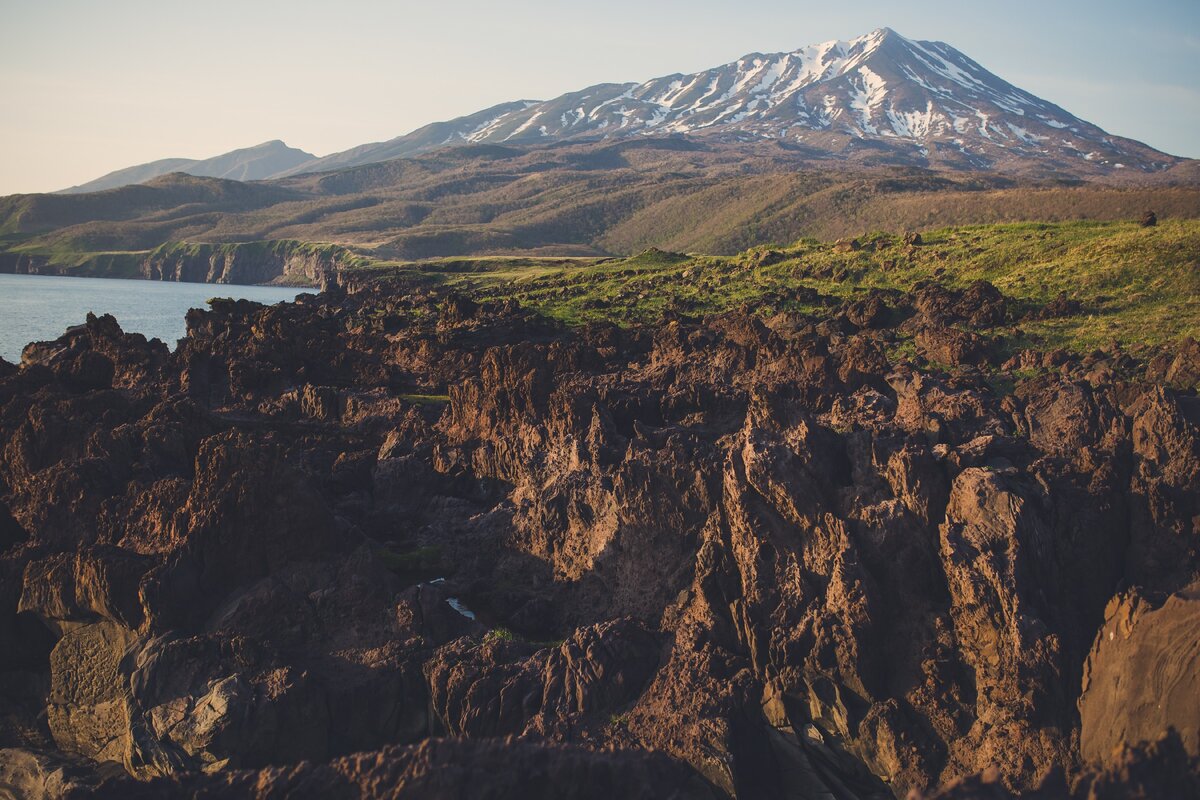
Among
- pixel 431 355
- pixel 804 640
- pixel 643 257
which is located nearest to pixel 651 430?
pixel 804 640

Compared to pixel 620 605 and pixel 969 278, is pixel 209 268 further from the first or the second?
pixel 620 605

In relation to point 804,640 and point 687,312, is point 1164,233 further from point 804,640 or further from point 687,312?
point 804,640

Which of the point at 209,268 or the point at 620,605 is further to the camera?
the point at 209,268

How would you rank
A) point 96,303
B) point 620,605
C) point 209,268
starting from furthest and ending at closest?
point 209,268, point 96,303, point 620,605

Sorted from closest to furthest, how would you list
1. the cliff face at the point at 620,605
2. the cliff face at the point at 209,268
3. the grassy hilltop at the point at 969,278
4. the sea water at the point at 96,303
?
the cliff face at the point at 620,605 → the grassy hilltop at the point at 969,278 → the sea water at the point at 96,303 → the cliff face at the point at 209,268

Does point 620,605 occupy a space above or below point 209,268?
below

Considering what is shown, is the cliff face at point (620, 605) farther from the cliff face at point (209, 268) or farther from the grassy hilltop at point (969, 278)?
the cliff face at point (209, 268)

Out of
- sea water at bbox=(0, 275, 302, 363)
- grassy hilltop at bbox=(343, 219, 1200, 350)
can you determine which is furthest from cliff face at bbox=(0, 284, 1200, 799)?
sea water at bbox=(0, 275, 302, 363)

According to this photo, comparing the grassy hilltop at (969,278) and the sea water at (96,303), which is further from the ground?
the grassy hilltop at (969,278)

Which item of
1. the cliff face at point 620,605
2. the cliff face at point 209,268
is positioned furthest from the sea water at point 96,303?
the cliff face at point 620,605

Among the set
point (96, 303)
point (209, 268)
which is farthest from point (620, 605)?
point (209, 268)
